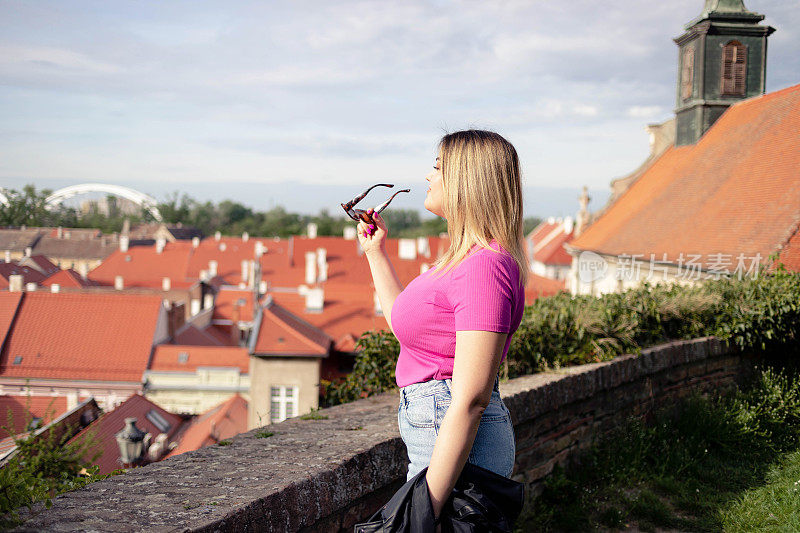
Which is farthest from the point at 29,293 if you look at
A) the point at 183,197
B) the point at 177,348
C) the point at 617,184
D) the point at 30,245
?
the point at 183,197

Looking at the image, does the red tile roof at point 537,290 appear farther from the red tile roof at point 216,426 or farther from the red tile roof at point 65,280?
the red tile roof at point 65,280

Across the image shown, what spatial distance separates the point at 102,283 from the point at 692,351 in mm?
50526

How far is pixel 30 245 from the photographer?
145 feet

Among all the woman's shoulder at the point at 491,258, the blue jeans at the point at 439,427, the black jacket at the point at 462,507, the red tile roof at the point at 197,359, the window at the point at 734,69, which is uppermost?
the window at the point at 734,69

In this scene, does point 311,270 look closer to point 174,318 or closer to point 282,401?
point 174,318

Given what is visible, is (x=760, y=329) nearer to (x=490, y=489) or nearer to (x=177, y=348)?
(x=490, y=489)

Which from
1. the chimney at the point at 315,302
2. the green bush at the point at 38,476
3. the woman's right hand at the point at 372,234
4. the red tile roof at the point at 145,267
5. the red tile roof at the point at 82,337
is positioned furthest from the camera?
the red tile roof at the point at 145,267

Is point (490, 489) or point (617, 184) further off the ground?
point (617, 184)

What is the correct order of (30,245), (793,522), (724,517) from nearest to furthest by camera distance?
(793,522), (724,517), (30,245)

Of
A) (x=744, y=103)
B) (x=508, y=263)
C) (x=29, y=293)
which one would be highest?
(x=744, y=103)

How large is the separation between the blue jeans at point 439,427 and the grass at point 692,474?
6.74 feet

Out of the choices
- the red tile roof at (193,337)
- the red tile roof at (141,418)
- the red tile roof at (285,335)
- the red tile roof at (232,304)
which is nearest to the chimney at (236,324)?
the red tile roof at (232,304)

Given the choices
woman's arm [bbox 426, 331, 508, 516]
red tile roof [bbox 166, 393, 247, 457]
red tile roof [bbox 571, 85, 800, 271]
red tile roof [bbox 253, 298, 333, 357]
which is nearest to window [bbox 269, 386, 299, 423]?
red tile roof [bbox 166, 393, 247, 457]

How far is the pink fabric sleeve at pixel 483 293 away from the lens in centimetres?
195
